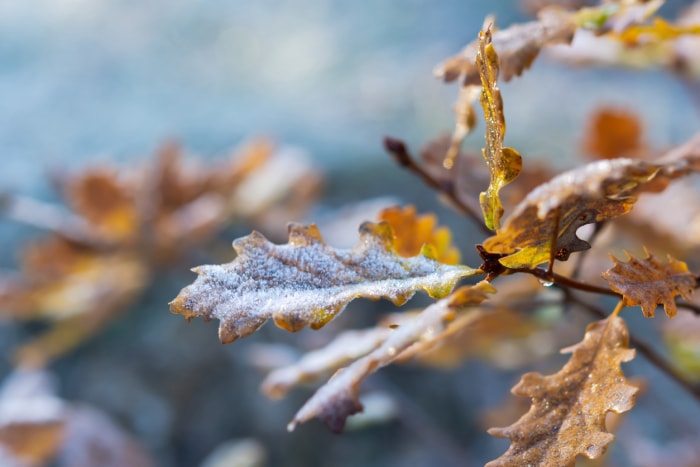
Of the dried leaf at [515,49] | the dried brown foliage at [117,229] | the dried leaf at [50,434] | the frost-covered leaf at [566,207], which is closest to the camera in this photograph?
the frost-covered leaf at [566,207]

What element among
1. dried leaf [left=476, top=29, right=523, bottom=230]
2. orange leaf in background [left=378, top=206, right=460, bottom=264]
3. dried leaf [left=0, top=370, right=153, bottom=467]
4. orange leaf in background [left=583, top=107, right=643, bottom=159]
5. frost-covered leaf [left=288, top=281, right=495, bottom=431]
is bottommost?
frost-covered leaf [left=288, top=281, right=495, bottom=431]

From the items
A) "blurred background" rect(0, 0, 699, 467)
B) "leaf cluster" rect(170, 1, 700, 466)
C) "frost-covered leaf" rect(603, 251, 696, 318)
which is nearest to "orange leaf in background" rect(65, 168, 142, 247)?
"blurred background" rect(0, 0, 699, 467)

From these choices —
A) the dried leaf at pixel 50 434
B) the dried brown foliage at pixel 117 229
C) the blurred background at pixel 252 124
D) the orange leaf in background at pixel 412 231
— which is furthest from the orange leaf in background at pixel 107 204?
the orange leaf in background at pixel 412 231

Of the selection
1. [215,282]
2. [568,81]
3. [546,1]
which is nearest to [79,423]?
[215,282]

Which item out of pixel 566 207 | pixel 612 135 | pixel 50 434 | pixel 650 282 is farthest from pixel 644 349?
pixel 50 434

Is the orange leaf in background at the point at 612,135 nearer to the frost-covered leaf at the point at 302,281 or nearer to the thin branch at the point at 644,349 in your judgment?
the thin branch at the point at 644,349

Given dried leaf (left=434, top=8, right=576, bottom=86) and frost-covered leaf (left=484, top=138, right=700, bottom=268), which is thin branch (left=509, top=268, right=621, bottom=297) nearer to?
frost-covered leaf (left=484, top=138, right=700, bottom=268)

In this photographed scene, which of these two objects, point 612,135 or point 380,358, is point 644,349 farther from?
point 612,135
